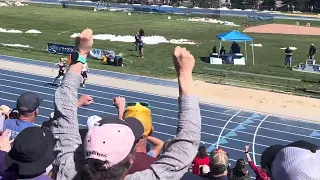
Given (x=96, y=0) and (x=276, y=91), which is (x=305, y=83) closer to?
(x=276, y=91)

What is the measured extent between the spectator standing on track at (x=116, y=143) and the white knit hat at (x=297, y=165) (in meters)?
0.58

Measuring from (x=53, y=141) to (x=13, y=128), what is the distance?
2521 mm

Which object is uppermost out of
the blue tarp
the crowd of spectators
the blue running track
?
the crowd of spectators

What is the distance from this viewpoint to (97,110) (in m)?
17.8

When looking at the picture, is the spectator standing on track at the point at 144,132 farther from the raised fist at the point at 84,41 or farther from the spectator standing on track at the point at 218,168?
the raised fist at the point at 84,41

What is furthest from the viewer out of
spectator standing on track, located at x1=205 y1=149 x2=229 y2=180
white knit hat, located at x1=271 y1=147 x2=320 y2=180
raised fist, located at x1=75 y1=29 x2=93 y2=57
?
spectator standing on track, located at x1=205 y1=149 x2=229 y2=180

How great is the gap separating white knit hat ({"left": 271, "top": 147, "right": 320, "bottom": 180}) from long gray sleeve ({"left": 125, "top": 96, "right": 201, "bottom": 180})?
22.9 inches

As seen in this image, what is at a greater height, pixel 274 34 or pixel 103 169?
pixel 103 169

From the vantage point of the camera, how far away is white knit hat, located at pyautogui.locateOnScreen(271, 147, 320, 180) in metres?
3.01

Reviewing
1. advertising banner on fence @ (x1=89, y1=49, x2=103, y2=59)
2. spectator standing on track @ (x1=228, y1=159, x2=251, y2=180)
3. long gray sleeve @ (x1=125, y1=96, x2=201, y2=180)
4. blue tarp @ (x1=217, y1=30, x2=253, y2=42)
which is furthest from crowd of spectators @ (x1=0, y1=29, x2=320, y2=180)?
blue tarp @ (x1=217, y1=30, x2=253, y2=42)

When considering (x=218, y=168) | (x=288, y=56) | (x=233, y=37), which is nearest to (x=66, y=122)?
(x=218, y=168)

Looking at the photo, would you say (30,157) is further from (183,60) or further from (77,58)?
(183,60)

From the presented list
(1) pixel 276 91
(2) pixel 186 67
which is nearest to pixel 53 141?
(2) pixel 186 67

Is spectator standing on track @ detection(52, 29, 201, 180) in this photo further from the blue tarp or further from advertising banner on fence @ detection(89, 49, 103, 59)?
the blue tarp
